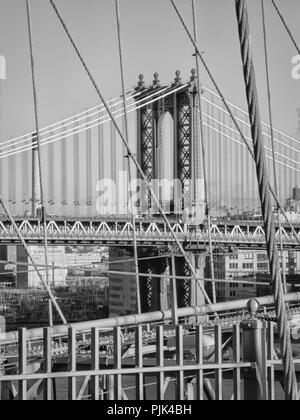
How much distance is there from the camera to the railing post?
3578 mm

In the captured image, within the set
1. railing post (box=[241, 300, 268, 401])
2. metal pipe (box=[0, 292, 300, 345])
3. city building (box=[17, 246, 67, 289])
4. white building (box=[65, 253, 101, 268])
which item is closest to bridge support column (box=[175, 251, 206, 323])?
city building (box=[17, 246, 67, 289])

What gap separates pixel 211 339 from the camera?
540 cm

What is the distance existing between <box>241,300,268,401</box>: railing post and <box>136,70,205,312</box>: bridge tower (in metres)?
24.0

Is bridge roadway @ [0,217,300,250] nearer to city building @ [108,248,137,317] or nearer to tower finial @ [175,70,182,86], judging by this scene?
tower finial @ [175,70,182,86]

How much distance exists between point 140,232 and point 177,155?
7.84ft

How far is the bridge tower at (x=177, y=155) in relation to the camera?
93.2 feet

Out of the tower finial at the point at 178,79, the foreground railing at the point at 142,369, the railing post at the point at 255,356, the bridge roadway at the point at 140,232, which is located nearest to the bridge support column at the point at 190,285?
the bridge roadway at the point at 140,232

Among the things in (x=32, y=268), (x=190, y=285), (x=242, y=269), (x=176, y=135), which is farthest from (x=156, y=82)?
(x=242, y=269)

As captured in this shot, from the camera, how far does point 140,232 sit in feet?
92.5

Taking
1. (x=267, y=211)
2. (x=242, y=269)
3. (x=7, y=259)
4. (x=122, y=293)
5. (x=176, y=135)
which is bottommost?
(x=267, y=211)

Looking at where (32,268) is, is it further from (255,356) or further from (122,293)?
(255,356)

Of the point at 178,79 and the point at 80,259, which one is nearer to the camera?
the point at 178,79
